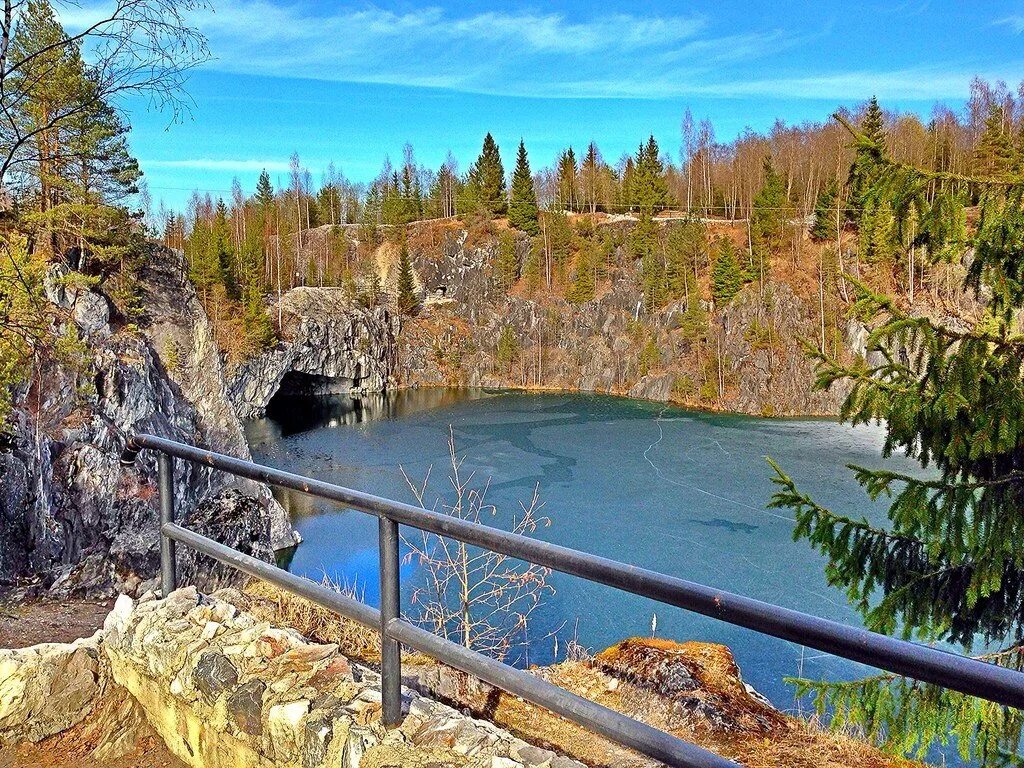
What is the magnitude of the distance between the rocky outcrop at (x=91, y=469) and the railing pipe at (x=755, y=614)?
13188mm

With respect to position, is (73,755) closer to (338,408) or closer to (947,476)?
(947,476)

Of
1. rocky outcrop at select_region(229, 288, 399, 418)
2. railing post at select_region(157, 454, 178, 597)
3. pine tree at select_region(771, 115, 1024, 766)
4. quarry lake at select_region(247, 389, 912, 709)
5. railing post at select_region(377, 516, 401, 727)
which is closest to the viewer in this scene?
railing post at select_region(377, 516, 401, 727)

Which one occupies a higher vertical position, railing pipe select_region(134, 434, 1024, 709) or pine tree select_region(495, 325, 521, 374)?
railing pipe select_region(134, 434, 1024, 709)

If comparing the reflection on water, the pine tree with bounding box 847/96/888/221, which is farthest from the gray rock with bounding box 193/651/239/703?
the reflection on water

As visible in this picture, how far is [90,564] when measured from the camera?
1525cm

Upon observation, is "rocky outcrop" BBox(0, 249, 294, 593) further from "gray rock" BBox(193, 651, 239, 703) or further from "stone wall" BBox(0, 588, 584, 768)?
"gray rock" BBox(193, 651, 239, 703)

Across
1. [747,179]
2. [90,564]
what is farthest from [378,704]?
[747,179]

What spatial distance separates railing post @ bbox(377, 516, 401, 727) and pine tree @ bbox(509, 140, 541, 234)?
64.5m

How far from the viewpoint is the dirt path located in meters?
6.31

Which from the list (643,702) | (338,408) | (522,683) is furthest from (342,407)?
(522,683)

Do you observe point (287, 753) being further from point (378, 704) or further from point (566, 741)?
point (566, 741)

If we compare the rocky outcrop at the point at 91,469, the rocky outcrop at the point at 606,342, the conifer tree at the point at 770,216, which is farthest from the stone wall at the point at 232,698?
the conifer tree at the point at 770,216

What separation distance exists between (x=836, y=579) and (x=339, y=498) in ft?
15.8

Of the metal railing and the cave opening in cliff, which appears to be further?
the cave opening in cliff
